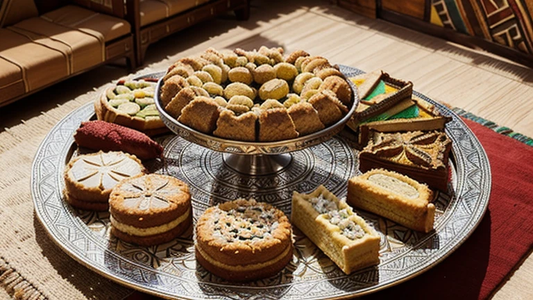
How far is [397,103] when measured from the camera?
327 cm

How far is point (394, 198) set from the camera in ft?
8.46

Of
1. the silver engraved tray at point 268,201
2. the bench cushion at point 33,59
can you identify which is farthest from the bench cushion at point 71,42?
the silver engraved tray at point 268,201

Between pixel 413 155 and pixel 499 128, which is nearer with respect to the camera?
pixel 413 155

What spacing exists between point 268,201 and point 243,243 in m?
0.51

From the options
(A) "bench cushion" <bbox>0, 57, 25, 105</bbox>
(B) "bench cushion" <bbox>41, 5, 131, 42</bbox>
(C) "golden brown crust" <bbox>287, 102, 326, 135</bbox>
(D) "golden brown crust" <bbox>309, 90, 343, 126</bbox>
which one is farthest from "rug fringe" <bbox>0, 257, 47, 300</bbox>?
(B) "bench cushion" <bbox>41, 5, 131, 42</bbox>

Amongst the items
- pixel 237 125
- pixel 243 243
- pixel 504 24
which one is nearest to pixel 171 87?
pixel 237 125

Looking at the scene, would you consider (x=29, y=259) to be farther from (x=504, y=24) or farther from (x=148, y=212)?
(x=504, y=24)

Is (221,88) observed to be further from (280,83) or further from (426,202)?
(426,202)

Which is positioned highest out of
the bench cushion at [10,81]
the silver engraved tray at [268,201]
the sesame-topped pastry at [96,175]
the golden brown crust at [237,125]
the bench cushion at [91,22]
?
the golden brown crust at [237,125]

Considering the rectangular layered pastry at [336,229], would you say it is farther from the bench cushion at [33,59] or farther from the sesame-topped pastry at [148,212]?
the bench cushion at [33,59]

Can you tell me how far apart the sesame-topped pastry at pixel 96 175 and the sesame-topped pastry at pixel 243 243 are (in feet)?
1.53

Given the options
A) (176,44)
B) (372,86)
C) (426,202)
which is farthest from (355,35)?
(426,202)

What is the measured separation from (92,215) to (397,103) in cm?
158

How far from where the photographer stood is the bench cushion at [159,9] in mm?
4520
